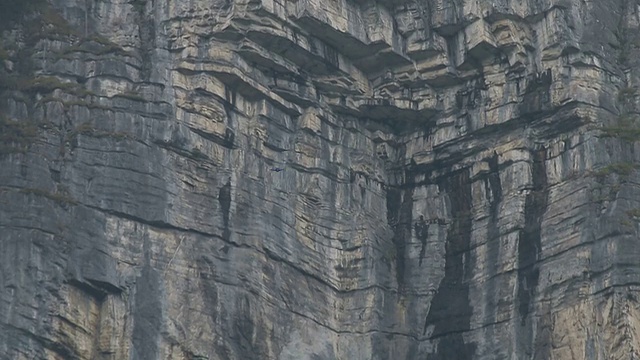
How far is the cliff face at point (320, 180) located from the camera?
93312 millimetres

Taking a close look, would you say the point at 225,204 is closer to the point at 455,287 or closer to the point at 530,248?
the point at 455,287

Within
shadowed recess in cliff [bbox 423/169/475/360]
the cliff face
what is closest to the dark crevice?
the cliff face

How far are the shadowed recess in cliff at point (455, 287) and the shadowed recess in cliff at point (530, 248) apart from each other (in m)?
2.58

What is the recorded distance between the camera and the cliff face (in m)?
93.3

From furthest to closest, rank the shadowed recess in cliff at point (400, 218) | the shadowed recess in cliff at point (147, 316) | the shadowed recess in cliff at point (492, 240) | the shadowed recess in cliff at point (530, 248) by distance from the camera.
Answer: the shadowed recess in cliff at point (400, 218) < the shadowed recess in cliff at point (492, 240) < the shadowed recess in cliff at point (530, 248) < the shadowed recess in cliff at point (147, 316)

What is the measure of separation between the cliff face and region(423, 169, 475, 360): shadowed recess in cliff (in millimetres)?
100

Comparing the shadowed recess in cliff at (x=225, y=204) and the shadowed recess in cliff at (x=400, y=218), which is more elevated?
the shadowed recess in cliff at (x=400, y=218)

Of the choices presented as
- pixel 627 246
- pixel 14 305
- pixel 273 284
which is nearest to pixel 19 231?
pixel 14 305

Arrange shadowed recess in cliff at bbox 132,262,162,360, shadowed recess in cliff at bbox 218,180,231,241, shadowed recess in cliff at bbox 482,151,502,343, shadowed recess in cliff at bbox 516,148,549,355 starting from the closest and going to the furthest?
shadowed recess in cliff at bbox 132,262,162,360
shadowed recess in cliff at bbox 516,148,549,355
shadowed recess in cliff at bbox 218,180,231,241
shadowed recess in cliff at bbox 482,151,502,343

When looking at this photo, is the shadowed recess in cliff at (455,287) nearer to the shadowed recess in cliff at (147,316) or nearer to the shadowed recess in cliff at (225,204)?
the shadowed recess in cliff at (225,204)

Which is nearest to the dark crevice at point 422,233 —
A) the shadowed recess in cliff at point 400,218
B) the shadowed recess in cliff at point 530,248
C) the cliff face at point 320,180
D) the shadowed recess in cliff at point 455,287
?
the cliff face at point 320,180

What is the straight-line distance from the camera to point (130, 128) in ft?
318

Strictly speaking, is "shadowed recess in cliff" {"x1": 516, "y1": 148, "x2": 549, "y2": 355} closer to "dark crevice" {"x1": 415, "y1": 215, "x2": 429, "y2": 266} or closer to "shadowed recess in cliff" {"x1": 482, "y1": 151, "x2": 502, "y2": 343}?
"shadowed recess in cliff" {"x1": 482, "y1": 151, "x2": 502, "y2": 343}

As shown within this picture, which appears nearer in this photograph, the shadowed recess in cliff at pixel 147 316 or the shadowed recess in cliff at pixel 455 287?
the shadowed recess in cliff at pixel 147 316
